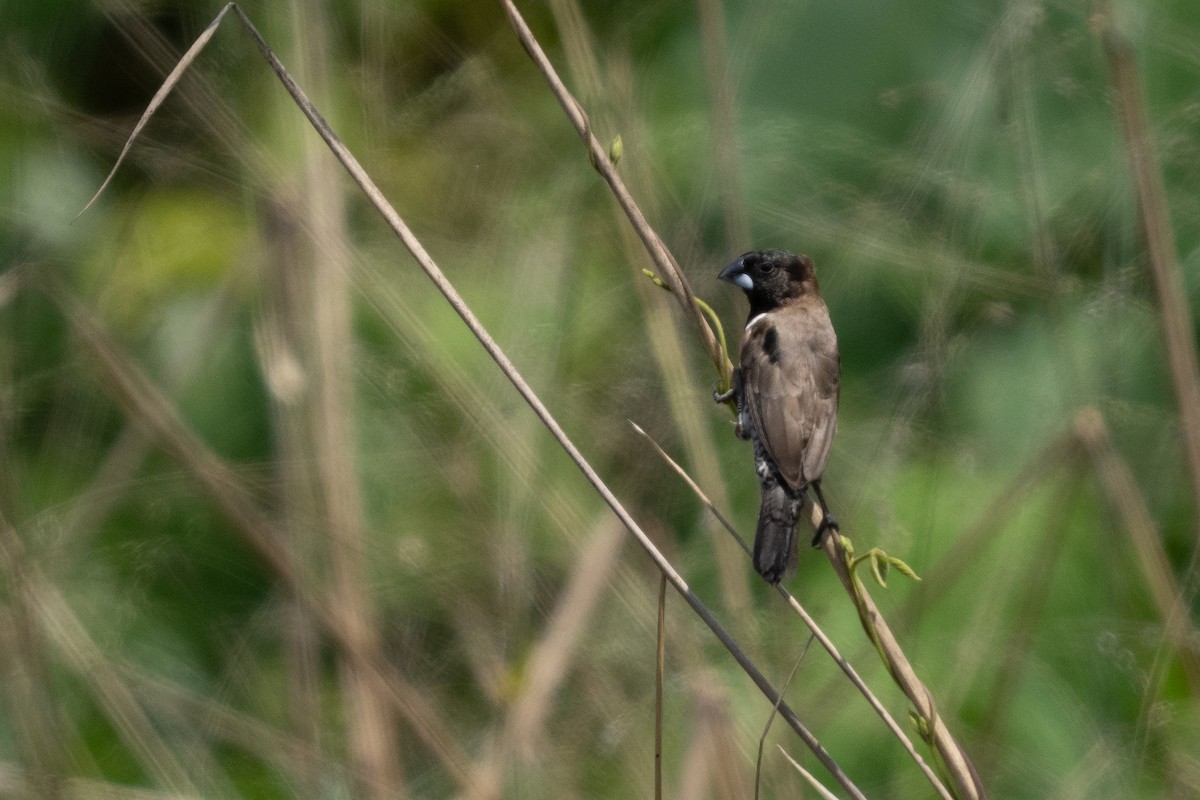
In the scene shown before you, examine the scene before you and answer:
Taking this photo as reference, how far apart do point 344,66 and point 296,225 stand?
4.39 ft

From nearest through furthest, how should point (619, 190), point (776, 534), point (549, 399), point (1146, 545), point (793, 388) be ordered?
point (619, 190)
point (776, 534)
point (1146, 545)
point (793, 388)
point (549, 399)

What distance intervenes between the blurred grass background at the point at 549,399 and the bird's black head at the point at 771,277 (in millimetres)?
132

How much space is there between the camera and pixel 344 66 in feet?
13.6

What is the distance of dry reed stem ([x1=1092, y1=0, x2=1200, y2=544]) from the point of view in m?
2.66

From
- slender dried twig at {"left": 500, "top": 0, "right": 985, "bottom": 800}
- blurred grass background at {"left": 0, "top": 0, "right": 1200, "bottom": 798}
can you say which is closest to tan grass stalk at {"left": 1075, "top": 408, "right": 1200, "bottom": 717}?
blurred grass background at {"left": 0, "top": 0, "right": 1200, "bottom": 798}

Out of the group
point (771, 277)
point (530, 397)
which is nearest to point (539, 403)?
point (530, 397)

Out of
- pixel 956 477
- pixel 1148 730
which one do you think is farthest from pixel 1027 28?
pixel 1148 730

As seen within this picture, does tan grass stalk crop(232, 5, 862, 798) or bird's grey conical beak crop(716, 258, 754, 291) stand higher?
tan grass stalk crop(232, 5, 862, 798)

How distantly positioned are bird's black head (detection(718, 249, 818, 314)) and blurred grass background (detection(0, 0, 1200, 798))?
132mm

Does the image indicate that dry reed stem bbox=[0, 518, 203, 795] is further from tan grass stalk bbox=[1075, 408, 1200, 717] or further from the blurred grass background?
tan grass stalk bbox=[1075, 408, 1200, 717]

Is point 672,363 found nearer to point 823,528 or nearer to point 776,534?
point 776,534

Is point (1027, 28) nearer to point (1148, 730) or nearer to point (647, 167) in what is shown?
point (647, 167)

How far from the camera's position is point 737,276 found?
129 inches

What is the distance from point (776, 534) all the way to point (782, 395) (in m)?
0.34
